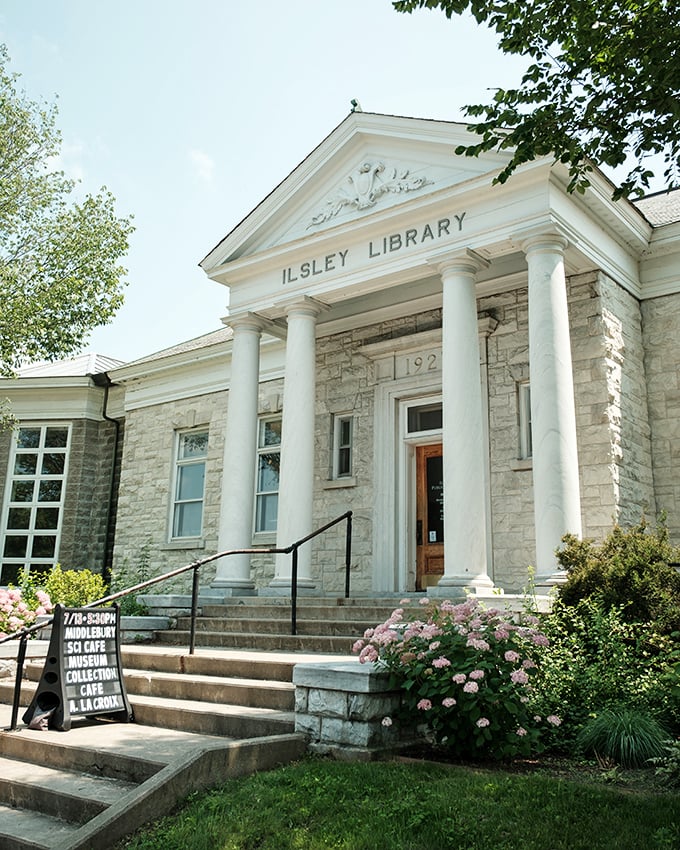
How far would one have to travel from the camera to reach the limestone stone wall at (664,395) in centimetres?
1066

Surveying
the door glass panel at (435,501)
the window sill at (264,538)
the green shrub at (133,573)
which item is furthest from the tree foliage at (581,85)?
the green shrub at (133,573)

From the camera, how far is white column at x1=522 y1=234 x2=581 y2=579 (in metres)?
8.83

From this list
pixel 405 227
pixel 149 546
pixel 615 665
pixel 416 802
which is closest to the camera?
pixel 416 802

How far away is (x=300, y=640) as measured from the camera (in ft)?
27.5

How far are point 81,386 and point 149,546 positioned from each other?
15.9ft

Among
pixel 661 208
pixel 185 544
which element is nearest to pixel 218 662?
pixel 185 544

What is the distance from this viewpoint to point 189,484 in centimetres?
1692

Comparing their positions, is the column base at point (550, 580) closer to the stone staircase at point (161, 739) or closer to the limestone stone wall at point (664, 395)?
the stone staircase at point (161, 739)

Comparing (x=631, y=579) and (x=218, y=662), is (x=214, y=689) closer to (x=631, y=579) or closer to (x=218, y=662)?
(x=218, y=662)

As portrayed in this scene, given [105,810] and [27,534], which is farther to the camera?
[27,534]

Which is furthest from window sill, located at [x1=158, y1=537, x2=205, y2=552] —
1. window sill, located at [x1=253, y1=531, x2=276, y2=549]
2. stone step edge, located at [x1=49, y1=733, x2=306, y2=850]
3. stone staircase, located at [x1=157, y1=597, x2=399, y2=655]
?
stone step edge, located at [x1=49, y1=733, x2=306, y2=850]

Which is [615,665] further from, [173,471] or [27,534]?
[27,534]

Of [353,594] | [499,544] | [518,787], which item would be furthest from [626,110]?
[353,594]

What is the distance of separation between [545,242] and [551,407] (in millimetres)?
2079
